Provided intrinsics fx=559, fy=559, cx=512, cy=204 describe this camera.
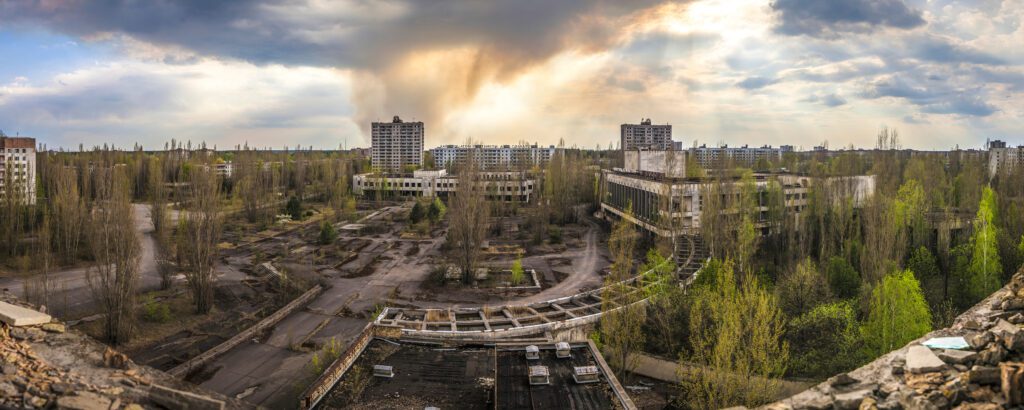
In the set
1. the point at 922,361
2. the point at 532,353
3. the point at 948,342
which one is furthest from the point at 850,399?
the point at 532,353

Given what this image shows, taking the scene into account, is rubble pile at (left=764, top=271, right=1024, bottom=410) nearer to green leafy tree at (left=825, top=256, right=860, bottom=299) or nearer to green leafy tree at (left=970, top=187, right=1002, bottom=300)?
green leafy tree at (left=825, top=256, right=860, bottom=299)

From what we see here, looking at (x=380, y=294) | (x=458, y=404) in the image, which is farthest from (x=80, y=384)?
(x=380, y=294)

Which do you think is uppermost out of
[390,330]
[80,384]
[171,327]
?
[80,384]

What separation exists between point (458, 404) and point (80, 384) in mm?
7378

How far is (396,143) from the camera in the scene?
410 feet

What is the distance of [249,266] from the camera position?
3572 cm

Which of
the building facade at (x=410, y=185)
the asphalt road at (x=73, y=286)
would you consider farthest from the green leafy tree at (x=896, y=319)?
the building facade at (x=410, y=185)

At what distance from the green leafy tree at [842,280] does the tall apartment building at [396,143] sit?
105m

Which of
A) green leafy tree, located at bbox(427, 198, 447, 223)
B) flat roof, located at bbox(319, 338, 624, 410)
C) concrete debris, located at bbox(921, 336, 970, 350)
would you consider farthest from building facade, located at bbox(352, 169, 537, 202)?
concrete debris, located at bbox(921, 336, 970, 350)

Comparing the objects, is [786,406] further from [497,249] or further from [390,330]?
[497,249]

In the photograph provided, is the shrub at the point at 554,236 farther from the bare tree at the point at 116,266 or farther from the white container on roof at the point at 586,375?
the white container on roof at the point at 586,375

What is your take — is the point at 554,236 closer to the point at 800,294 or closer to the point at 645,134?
the point at 800,294

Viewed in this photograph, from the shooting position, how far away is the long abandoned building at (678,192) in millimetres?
33688

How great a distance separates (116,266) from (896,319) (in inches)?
1078
